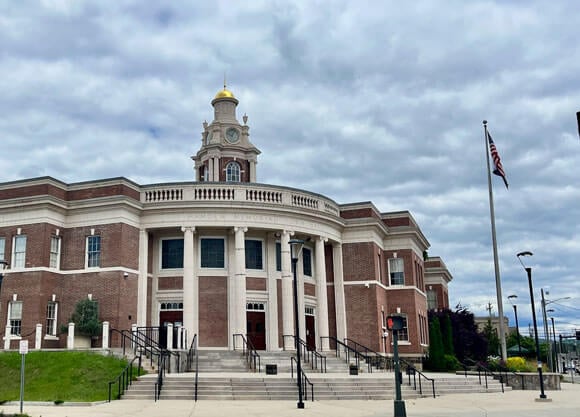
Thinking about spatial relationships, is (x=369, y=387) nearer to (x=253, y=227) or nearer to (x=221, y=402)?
(x=221, y=402)

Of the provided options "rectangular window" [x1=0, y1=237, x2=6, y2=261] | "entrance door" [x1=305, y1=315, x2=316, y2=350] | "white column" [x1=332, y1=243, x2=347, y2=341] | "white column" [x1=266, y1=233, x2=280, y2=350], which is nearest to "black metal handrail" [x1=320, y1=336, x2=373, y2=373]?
"white column" [x1=332, y1=243, x2=347, y2=341]

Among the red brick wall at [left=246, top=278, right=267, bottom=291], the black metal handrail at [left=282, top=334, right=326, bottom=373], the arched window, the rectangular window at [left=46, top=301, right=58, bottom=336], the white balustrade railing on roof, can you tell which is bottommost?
the black metal handrail at [left=282, top=334, right=326, bottom=373]

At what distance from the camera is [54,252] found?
34969mm

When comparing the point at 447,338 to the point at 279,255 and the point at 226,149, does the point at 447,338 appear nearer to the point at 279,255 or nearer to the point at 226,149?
the point at 279,255

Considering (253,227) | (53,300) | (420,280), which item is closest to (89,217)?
(53,300)

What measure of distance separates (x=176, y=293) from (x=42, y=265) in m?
6.87

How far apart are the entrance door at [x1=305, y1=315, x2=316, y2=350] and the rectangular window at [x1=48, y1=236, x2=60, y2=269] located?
14.1 meters

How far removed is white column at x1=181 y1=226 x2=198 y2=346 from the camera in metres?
34.6

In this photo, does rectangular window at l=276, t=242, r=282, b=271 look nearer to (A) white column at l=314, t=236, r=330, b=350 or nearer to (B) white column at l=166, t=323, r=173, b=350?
(A) white column at l=314, t=236, r=330, b=350

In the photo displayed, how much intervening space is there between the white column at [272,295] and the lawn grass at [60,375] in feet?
35.2

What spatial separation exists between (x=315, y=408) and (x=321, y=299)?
696 inches

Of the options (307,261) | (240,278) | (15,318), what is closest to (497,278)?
(307,261)

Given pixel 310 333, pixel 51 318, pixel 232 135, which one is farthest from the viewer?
pixel 232 135

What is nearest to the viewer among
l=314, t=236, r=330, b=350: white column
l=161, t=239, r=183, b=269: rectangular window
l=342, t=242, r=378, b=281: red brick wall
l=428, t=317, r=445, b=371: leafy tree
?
l=161, t=239, r=183, b=269: rectangular window
